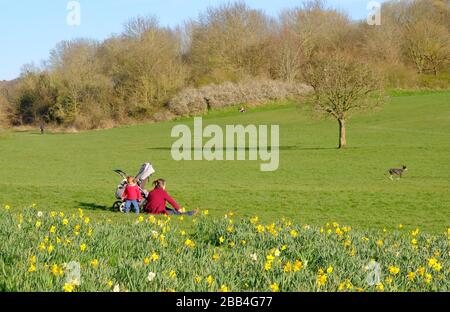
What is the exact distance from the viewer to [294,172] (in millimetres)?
35250

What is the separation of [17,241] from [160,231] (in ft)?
8.49

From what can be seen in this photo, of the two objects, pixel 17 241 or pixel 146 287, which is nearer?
pixel 146 287

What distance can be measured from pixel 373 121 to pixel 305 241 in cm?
5893

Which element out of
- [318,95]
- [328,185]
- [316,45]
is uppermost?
[316,45]

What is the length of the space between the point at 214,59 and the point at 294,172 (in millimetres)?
66365

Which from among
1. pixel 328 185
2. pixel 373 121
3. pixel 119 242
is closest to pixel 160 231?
pixel 119 242

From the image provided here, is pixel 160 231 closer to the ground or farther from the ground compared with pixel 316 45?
closer to the ground

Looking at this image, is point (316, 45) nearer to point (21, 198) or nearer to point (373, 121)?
point (373, 121)

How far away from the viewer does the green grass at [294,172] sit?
19.9 metres

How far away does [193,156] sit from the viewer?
156 feet

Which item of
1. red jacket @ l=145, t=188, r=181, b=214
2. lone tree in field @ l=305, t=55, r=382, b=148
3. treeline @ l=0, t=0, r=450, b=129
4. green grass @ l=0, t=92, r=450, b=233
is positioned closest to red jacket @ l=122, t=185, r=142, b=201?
red jacket @ l=145, t=188, r=181, b=214

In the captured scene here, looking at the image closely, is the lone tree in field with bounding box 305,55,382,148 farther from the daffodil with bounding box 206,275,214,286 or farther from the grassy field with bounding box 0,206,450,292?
the daffodil with bounding box 206,275,214,286
